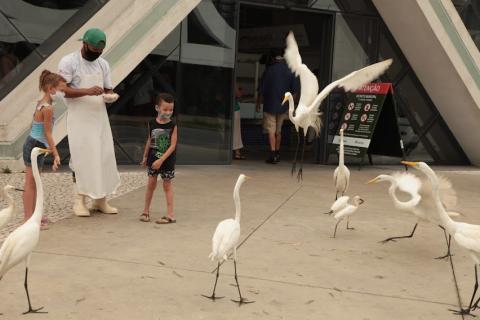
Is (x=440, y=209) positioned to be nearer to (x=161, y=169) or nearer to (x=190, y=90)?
(x=161, y=169)

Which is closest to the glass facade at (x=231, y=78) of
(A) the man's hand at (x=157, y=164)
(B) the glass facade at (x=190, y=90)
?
(B) the glass facade at (x=190, y=90)

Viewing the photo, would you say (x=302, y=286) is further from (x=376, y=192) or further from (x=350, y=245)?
(x=376, y=192)

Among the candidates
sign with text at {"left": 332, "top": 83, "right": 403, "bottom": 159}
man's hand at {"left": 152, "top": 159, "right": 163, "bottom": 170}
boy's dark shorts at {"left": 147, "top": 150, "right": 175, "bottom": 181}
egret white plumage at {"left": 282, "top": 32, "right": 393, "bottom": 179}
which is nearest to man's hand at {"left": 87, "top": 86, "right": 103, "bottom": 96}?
boy's dark shorts at {"left": 147, "top": 150, "right": 175, "bottom": 181}

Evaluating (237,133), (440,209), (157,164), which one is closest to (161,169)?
(157,164)

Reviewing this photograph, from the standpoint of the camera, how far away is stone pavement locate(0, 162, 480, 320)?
382 centimetres

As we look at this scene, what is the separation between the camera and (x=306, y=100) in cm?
862

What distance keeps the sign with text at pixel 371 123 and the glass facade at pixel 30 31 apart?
544 cm

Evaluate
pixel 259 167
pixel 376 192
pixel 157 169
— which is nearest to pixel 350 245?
pixel 157 169

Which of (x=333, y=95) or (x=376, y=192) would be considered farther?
(x=333, y=95)

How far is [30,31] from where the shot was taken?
389 inches

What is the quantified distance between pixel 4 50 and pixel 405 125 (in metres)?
8.67

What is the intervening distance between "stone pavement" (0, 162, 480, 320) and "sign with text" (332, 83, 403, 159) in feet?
12.8

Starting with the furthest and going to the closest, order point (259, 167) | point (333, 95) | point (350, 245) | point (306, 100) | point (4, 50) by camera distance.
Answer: point (333, 95) < point (259, 167) < point (4, 50) < point (306, 100) < point (350, 245)

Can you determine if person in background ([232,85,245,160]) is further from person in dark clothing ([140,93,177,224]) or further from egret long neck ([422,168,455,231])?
egret long neck ([422,168,455,231])
